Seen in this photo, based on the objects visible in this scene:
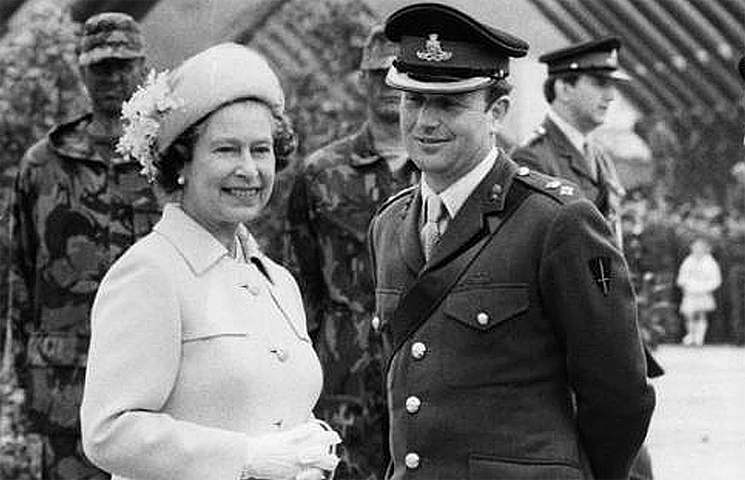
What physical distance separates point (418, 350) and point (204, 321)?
549 mm

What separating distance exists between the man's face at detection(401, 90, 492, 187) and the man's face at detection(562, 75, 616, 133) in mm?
3469

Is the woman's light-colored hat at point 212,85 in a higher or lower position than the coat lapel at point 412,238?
higher

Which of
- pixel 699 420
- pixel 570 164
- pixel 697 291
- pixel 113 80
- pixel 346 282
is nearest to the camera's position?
pixel 346 282

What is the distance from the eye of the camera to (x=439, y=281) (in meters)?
4.54

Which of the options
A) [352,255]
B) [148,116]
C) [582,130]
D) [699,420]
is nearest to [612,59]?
[582,130]

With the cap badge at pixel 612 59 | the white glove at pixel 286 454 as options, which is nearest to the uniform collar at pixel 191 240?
the white glove at pixel 286 454

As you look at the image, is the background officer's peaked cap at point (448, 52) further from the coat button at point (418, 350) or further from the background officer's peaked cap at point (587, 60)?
the background officer's peaked cap at point (587, 60)

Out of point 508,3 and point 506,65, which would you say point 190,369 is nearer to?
point 506,65

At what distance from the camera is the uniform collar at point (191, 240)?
4.29 metres

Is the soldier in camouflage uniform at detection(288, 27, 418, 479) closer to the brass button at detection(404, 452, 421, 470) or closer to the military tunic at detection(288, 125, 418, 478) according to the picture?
the military tunic at detection(288, 125, 418, 478)

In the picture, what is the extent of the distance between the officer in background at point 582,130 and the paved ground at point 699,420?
144 inches

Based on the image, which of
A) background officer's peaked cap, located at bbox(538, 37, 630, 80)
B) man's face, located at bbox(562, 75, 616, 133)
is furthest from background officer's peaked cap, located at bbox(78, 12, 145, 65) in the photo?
background officer's peaked cap, located at bbox(538, 37, 630, 80)

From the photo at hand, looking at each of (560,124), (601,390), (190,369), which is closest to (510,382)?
(601,390)

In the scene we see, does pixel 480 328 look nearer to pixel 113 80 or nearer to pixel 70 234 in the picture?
pixel 70 234
